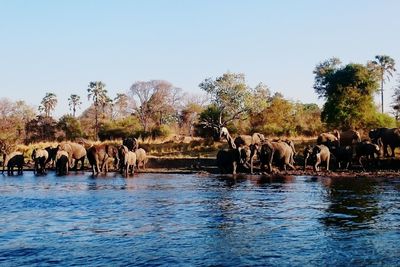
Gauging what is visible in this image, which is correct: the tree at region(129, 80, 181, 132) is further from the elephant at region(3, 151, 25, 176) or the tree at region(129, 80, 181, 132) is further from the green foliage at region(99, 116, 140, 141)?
the elephant at region(3, 151, 25, 176)

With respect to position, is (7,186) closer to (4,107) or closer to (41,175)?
(41,175)

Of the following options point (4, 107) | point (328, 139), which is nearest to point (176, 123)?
point (4, 107)

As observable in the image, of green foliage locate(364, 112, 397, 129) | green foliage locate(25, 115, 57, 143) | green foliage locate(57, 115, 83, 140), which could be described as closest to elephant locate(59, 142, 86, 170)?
green foliage locate(364, 112, 397, 129)

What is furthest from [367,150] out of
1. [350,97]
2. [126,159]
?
[126,159]

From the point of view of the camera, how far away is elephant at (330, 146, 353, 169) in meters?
46.9

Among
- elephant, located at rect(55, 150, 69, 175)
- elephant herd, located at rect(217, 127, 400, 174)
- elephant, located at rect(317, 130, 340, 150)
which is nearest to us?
elephant herd, located at rect(217, 127, 400, 174)

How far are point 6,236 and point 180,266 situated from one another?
7.14 m

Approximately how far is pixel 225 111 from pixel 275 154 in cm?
3694

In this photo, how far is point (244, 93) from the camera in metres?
82.4

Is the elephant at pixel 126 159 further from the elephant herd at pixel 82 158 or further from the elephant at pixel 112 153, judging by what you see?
the elephant at pixel 112 153

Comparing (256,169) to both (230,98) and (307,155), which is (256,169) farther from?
(230,98)

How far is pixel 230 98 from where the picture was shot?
82938mm

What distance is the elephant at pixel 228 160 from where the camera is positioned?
4588 centimetres

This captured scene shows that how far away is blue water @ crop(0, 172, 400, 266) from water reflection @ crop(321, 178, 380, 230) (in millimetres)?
44
